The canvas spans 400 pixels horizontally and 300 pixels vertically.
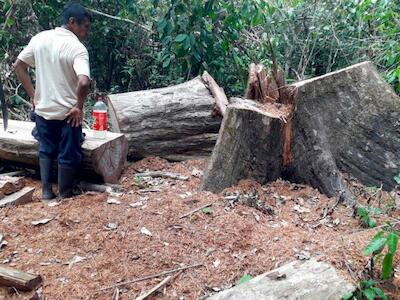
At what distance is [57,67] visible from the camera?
13.0ft

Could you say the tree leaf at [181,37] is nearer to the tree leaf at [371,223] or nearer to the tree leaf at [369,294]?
the tree leaf at [371,223]

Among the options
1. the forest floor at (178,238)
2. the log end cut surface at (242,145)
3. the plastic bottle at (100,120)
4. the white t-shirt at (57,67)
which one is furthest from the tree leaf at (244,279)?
the plastic bottle at (100,120)

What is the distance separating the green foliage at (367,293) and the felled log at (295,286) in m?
0.03

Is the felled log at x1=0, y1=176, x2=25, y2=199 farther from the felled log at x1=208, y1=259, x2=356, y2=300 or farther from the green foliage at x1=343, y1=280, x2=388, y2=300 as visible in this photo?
the green foliage at x1=343, y1=280, x2=388, y2=300

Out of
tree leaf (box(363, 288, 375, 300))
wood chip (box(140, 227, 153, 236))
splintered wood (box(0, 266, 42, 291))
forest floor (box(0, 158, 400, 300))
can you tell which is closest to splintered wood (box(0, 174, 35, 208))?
forest floor (box(0, 158, 400, 300))

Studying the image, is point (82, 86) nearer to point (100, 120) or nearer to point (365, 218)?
point (100, 120)

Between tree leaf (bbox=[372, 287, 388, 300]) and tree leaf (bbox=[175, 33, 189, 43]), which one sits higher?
tree leaf (bbox=[175, 33, 189, 43])

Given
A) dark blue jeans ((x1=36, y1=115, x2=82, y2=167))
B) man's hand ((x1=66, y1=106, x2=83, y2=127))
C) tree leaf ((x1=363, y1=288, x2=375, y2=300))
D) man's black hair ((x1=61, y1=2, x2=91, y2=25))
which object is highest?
man's black hair ((x1=61, y1=2, x2=91, y2=25))

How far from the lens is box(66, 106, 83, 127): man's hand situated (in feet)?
13.1

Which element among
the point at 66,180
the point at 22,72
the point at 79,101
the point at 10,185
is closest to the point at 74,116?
the point at 79,101

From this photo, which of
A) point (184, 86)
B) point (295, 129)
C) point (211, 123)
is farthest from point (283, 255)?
point (184, 86)

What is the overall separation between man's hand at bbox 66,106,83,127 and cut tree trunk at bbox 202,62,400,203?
4.23 ft

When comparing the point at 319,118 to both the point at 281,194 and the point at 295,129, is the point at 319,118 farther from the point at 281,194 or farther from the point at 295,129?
the point at 281,194

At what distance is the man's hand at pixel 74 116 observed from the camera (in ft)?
13.1
